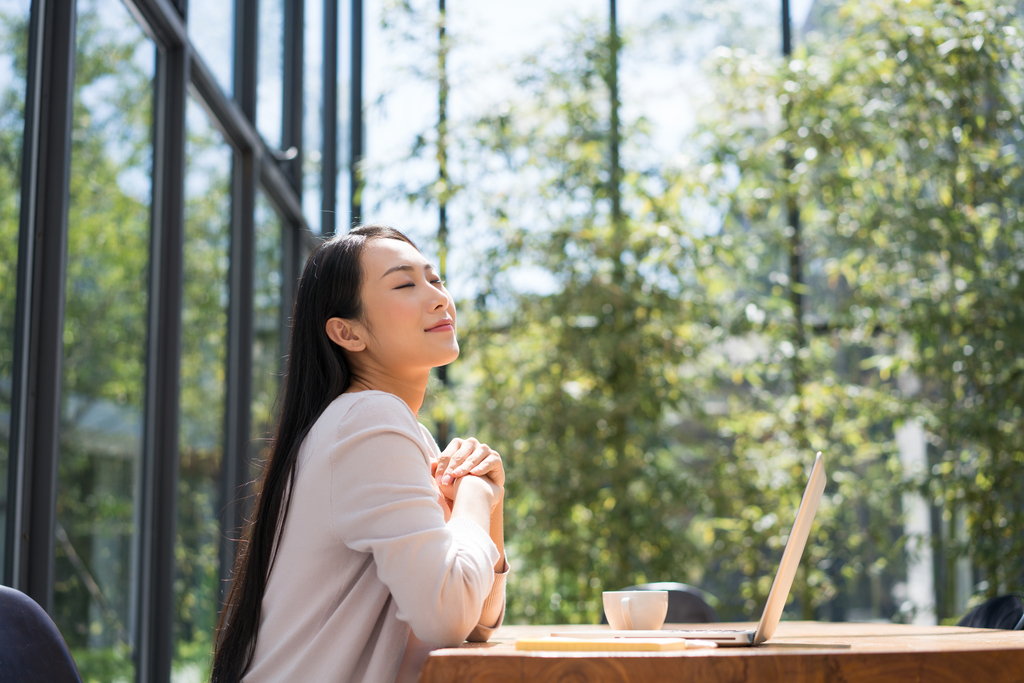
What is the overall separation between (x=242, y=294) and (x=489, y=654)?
2.80 m

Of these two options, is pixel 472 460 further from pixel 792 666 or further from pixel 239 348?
pixel 239 348

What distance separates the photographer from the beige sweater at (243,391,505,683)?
1.03 meters

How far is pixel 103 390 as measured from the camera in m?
2.20

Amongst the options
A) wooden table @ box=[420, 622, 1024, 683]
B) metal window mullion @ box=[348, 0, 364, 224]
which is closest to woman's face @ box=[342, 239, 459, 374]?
wooden table @ box=[420, 622, 1024, 683]

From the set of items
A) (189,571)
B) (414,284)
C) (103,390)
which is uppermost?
(414,284)

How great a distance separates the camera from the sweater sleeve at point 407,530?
3.37 ft

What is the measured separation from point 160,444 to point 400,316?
4.87 feet

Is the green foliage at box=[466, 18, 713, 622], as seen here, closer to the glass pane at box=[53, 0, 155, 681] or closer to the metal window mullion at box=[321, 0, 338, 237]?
the metal window mullion at box=[321, 0, 338, 237]

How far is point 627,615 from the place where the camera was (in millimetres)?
1254

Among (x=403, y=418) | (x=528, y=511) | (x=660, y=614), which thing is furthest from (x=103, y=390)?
(x=528, y=511)

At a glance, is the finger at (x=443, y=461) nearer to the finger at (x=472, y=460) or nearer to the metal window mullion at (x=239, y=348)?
the finger at (x=472, y=460)

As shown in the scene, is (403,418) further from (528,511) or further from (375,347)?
(528,511)

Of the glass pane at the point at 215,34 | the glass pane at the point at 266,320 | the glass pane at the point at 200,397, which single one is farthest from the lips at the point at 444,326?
the glass pane at the point at 266,320

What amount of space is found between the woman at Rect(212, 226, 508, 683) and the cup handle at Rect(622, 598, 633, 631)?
0.18 m
